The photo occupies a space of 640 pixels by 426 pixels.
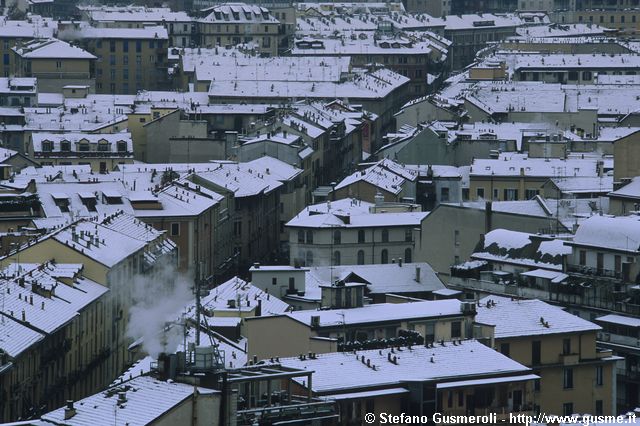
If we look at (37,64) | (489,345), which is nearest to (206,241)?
(489,345)

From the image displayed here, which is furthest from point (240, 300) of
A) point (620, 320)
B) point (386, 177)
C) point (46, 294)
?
point (386, 177)

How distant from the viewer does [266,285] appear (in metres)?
79.2

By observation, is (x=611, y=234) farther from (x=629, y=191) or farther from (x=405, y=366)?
(x=405, y=366)

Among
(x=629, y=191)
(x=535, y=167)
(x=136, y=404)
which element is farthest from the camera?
(x=535, y=167)

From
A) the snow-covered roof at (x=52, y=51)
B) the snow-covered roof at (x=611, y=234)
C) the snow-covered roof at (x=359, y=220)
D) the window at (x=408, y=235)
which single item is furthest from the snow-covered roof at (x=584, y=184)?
the snow-covered roof at (x=52, y=51)

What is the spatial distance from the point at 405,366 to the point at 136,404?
11042 mm

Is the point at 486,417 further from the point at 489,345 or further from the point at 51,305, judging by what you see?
the point at 51,305

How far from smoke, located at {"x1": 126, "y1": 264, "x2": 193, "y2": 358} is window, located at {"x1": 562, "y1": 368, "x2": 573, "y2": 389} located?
10.5 meters

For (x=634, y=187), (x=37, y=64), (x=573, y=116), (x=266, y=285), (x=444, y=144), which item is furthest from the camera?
(x=37, y=64)

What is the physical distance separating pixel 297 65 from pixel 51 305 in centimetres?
9143

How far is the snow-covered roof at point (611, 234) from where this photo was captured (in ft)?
250

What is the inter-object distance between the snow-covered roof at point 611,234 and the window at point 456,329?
12443 millimetres

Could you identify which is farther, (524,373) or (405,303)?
(405,303)

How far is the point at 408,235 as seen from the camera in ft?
308
